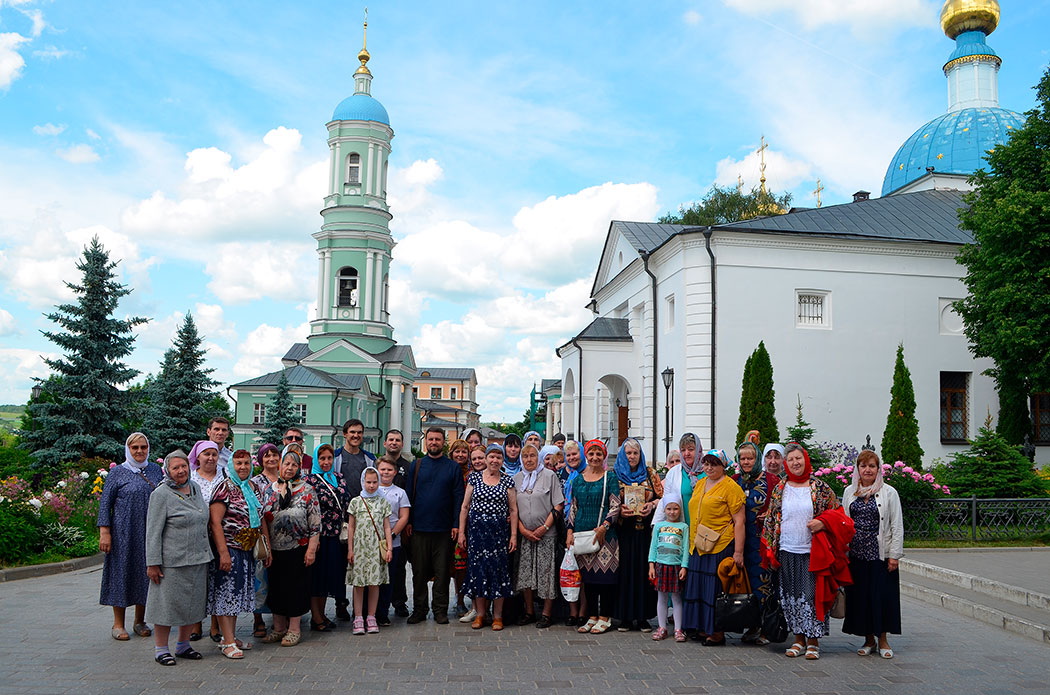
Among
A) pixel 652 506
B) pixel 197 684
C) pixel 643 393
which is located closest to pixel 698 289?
pixel 643 393

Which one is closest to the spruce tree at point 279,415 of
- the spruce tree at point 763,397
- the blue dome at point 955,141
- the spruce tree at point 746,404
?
the spruce tree at point 746,404

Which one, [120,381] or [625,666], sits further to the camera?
[120,381]

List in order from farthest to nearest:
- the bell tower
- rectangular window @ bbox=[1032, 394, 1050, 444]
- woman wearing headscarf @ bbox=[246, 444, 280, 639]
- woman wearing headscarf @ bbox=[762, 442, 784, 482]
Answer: the bell tower < rectangular window @ bbox=[1032, 394, 1050, 444] < woman wearing headscarf @ bbox=[762, 442, 784, 482] < woman wearing headscarf @ bbox=[246, 444, 280, 639]

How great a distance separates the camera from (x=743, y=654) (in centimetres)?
692

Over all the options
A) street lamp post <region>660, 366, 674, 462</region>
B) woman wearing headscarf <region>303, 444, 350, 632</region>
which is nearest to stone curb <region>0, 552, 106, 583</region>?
woman wearing headscarf <region>303, 444, 350, 632</region>

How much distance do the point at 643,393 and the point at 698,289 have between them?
489cm

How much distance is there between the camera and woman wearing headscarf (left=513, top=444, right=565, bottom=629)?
25.4 feet

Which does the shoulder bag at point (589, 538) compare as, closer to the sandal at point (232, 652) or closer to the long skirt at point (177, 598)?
the sandal at point (232, 652)

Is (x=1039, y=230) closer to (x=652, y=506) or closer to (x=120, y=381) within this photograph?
(x=652, y=506)

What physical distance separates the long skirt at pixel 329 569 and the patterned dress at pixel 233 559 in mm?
704

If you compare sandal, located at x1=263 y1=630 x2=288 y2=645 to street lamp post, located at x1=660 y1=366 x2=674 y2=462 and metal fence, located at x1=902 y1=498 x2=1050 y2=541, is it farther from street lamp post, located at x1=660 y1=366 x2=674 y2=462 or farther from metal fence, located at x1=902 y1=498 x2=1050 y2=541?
street lamp post, located at x1=660 y1=366 x2=674 y2=462

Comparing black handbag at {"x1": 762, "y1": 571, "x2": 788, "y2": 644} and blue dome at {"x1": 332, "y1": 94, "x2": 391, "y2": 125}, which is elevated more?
blue dome at {"x1": 332, "y1": 94, "x2": 391, "y2": 125}

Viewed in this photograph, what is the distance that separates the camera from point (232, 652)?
6.62 m

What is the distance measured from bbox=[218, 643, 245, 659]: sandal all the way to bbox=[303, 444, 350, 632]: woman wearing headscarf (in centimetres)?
86
